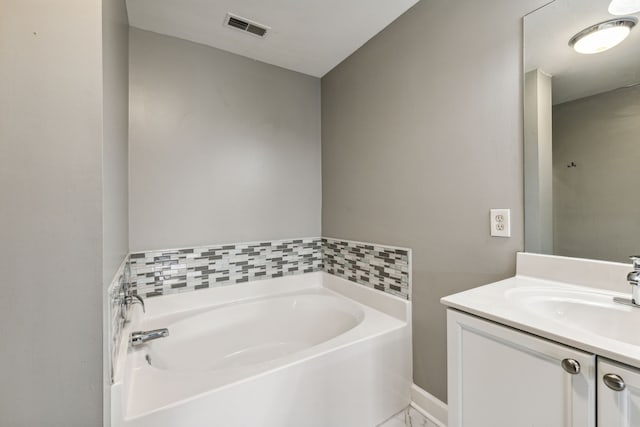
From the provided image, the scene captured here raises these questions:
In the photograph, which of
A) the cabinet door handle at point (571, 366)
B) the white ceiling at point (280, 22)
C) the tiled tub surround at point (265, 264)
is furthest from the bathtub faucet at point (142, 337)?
the white ceiling at point (280, 22)

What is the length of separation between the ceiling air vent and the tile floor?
262cm

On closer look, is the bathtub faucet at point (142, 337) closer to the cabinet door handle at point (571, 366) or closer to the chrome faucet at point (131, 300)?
the chrome faucet at point (131, 300)

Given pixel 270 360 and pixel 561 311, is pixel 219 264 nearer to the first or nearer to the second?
pixel 270 360

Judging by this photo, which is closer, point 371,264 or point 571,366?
point 571,366

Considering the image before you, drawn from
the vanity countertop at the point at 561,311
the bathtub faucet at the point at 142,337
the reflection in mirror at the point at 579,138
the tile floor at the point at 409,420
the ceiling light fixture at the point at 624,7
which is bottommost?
the tile floor at the point at 409,420

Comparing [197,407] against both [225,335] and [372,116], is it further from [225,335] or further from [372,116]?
[372,116]

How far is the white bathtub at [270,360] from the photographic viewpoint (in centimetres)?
107

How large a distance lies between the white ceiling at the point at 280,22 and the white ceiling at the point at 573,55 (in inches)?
31.4

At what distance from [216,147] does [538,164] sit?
6.48 ft

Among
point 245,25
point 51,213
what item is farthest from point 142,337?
point 245,25

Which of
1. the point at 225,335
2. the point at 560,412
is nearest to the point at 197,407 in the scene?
the point at 225,335

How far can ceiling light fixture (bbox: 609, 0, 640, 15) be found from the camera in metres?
0.93

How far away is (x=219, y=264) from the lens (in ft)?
6.72

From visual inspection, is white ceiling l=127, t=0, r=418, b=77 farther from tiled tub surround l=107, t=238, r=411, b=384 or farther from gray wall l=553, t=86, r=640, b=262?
tiled tub surround l=107, t=238, r=411, b=384
